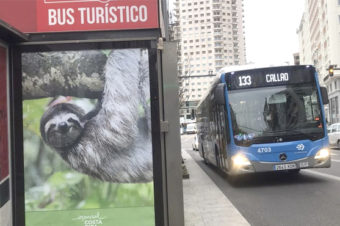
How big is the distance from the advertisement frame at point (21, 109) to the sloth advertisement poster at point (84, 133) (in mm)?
49

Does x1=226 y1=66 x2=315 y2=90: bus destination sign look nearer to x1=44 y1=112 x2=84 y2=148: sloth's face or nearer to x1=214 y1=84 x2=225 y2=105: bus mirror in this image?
x1=214 y1=84 x2=225 y2=105: bus mirror

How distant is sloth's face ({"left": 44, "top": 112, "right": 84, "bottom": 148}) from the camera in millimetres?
4320

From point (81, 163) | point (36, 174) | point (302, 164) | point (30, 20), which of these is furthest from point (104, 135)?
point (302, 164)

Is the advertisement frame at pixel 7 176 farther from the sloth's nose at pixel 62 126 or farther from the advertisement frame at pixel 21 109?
the sloth's nose at pixel 62 126

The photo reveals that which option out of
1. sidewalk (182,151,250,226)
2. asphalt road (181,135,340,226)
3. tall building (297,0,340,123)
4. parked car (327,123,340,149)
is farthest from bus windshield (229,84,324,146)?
tall building (297,0,340,123)

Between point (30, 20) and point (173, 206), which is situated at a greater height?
point (30, 20)

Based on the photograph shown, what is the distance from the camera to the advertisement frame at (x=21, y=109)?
4.30 meters

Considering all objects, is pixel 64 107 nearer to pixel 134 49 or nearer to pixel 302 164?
pixel 134 49

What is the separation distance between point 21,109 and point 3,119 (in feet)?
0.71

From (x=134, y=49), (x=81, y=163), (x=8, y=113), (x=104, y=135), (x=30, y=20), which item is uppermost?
(x=30, y=20)

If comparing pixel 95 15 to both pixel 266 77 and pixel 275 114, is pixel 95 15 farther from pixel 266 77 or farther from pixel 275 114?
pixel 266 77

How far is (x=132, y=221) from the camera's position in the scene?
4.38m

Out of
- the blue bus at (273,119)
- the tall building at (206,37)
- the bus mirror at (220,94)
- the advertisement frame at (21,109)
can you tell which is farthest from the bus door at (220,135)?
the tall building at (206,37)

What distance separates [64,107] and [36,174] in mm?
758
